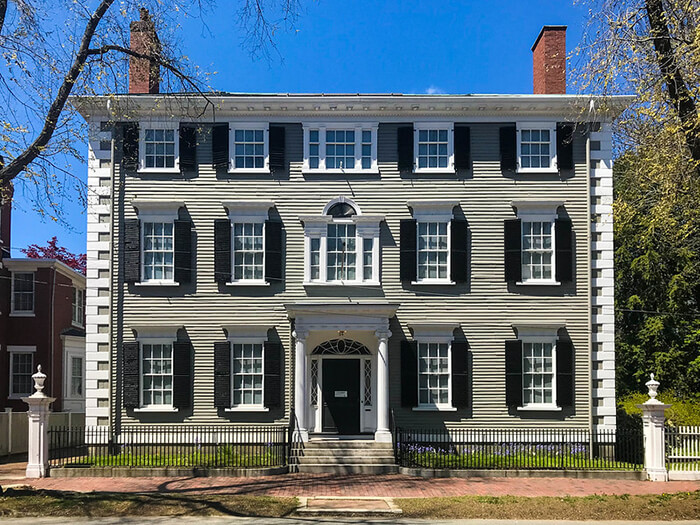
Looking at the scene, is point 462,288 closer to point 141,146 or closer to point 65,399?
point 141,146

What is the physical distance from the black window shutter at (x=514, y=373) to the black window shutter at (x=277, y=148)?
337 inches

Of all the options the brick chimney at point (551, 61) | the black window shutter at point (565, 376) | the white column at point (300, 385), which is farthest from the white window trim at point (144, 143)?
the black window shutter at point (565, 376)

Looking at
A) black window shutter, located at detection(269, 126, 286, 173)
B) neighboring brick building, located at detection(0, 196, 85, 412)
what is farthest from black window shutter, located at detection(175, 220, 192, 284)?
neighboring brick building, located at detection(0, 196, 85, 412)

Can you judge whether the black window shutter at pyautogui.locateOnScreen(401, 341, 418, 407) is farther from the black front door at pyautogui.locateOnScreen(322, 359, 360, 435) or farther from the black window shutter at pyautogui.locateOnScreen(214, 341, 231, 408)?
the black window shutter at pyautogui.locateOnScreen(214, 341, 231, 408)

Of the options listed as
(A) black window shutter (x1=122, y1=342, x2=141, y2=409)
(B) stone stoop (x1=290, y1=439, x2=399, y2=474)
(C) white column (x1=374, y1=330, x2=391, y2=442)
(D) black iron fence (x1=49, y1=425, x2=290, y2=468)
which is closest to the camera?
(B) stone stoop (x1=290, y1=439, x2=399, y2=474)

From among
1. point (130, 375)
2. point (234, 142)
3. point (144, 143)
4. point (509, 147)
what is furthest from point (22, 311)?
point (509, 147)

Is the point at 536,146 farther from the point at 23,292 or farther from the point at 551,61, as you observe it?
the point at 23,292

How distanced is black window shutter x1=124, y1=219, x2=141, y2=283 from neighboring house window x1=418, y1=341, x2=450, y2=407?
8553 millimetres

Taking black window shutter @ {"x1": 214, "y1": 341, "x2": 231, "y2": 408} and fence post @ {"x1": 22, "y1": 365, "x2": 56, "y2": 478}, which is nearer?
fence post @ {"x1": 22, "y1": 365, "x2": 56, "y2": 478}

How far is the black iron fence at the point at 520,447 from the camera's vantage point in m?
20.7

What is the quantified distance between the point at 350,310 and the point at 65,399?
1491 cm

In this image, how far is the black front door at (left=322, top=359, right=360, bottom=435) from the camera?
75.9 ft

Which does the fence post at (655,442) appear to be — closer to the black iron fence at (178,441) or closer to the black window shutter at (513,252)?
the black window shutter at (513,252)

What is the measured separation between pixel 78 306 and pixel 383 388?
16580mm
